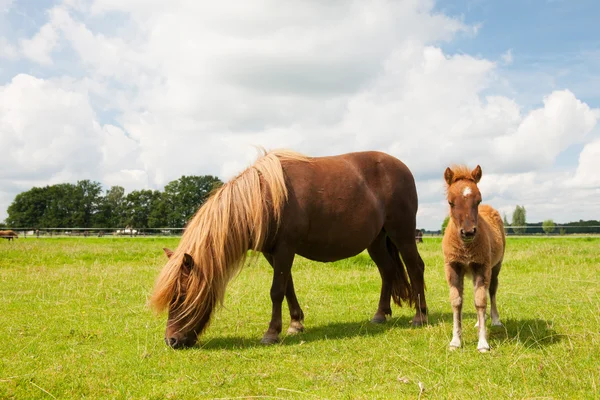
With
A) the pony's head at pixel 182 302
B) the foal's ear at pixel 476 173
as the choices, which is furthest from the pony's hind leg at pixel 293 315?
the foal's ear at pixel 476 173

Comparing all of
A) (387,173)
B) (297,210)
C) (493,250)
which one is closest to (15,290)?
(297,210)

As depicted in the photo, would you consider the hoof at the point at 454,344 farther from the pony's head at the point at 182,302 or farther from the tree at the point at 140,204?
the tree at the point at 140,204

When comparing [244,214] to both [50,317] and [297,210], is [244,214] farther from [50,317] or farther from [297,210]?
[50,317]

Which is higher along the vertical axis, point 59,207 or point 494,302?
point 59,207

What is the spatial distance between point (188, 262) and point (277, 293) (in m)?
1.17

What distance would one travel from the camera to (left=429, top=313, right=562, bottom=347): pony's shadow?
541 centimetres

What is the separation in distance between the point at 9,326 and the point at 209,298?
321 centimetres

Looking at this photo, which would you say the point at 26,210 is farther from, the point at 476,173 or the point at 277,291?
the point at 476,173

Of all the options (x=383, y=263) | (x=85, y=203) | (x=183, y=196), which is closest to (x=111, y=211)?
(x=85, y=203)

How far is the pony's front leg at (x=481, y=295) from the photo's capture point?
17.1 feet

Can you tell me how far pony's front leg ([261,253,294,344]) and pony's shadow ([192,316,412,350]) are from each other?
11 centimetres

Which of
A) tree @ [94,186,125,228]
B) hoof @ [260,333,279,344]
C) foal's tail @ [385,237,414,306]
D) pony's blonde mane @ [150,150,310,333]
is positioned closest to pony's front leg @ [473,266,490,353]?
foal's tail @ [385,237,414,306]

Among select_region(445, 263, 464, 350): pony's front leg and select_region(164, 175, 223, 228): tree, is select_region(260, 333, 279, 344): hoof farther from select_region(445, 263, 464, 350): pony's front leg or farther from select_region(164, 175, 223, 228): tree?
select_region(164, 175, 223, 228): tree

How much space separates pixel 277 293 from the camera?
593 cm
